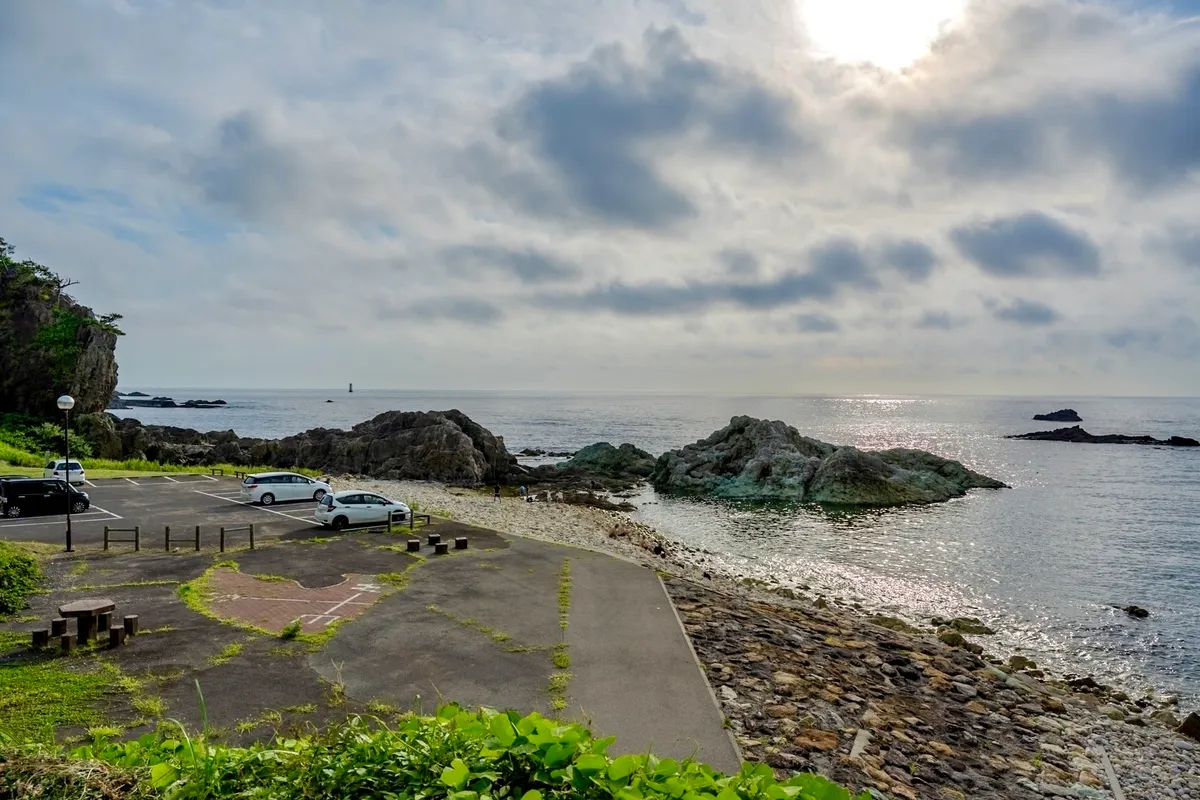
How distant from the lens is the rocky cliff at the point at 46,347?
58875 millimetres

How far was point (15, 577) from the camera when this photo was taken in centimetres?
A: 1703

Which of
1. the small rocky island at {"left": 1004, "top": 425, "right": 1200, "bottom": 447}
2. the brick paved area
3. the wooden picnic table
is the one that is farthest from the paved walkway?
the small rocky island at {"left": 1004, "top": 425, "right": 1200, "bottom": 447}

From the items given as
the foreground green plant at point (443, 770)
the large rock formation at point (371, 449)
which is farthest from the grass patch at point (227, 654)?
the large rock formation at point (371, 449)

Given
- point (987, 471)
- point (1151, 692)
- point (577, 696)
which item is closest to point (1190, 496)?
point (987, 471)

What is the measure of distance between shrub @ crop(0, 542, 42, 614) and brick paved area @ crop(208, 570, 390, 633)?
4109 mm

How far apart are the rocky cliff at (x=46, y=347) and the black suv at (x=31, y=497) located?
123 feet

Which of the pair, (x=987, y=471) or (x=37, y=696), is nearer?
(x=37, y=696)

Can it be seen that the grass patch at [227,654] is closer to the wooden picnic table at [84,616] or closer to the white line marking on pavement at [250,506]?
the wooden picnic table at [84,616]

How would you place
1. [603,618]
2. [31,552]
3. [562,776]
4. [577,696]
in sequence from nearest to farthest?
[562,776], [577,696], [603,618], [31,552]

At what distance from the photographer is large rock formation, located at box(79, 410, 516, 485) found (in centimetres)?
5856

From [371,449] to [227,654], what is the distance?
50.9 metres

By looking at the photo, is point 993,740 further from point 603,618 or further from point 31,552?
point 31,552

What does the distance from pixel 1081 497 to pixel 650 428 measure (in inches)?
4135

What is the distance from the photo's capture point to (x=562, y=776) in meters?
3.59
